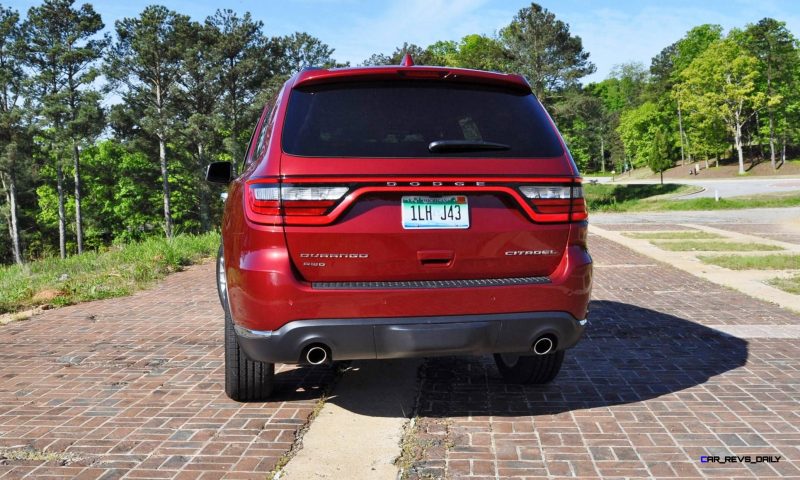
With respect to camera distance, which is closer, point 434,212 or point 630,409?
point 434,212

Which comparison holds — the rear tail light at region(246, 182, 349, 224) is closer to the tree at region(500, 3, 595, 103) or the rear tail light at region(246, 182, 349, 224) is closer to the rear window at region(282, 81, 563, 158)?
the rear window at region(282, 81, 563, 158)

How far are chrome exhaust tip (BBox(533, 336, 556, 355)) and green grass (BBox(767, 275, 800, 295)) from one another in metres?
6.08

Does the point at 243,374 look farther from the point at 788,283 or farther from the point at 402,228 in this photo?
the point at 788,283

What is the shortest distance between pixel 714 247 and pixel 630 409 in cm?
1113

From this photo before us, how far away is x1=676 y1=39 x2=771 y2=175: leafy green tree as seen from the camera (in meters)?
60.1

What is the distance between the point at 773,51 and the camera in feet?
214

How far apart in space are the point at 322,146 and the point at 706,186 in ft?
A: 154

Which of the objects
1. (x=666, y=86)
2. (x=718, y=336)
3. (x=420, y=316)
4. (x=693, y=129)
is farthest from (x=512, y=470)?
(x=666, y=86)

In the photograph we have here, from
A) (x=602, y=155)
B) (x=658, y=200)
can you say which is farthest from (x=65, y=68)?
(x=602, y=155)

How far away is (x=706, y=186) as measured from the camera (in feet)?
148

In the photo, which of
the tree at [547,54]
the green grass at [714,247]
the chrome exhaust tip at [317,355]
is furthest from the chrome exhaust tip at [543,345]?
the tree at [547,54]

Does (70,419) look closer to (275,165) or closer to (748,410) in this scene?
(275,165)

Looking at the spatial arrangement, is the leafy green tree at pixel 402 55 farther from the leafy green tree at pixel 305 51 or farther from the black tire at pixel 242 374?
the black tire at pixel 242 374

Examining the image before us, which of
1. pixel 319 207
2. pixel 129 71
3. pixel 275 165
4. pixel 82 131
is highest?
pixel 129 71
